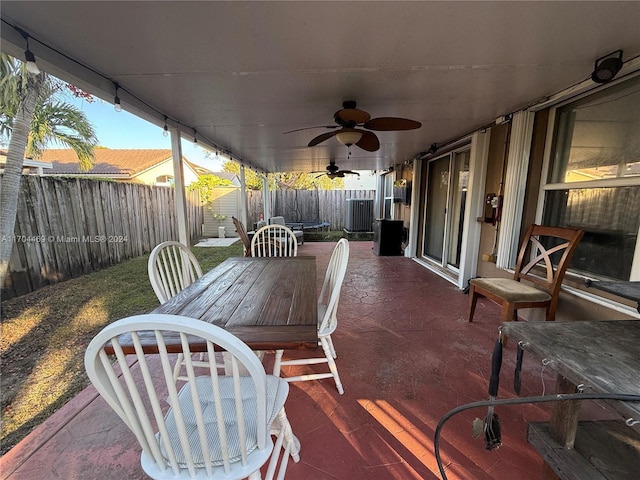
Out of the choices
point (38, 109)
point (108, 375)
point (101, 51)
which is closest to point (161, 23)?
point (101, 51)

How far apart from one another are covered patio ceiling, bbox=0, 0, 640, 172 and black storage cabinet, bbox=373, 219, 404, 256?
326 cm

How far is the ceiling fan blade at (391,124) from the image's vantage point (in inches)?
91.4

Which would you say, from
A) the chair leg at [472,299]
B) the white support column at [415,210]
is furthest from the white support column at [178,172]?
the white support column at [415,210]

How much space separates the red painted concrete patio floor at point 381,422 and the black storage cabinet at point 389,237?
137 inches

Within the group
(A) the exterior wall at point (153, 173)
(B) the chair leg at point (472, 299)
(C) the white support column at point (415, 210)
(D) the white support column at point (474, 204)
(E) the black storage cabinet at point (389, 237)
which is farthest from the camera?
(A) the exterior wall at point (153, 173)

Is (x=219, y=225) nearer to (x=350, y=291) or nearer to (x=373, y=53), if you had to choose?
(x=350, y=291)

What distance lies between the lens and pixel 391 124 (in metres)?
2.40

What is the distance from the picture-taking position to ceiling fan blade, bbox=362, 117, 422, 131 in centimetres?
232

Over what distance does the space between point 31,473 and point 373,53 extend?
9.36 ft

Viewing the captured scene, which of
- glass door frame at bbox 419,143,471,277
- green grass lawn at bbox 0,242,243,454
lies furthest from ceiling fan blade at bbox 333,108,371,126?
green grass lawn at bbox 0,242,243,454

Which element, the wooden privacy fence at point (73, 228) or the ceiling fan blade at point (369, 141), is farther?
the wooden privacy fence at point (73, 228)

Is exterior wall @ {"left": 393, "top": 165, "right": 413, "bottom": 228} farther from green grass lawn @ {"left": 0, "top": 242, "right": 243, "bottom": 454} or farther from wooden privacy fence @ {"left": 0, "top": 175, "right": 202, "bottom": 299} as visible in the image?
wooden privacy fence @ {"left": 0, "top": 175, "right": 202, "bottom": 299}

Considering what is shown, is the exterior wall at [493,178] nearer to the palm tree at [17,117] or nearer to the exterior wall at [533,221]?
the exterior wall at [533,221]

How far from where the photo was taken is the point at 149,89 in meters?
2.19
